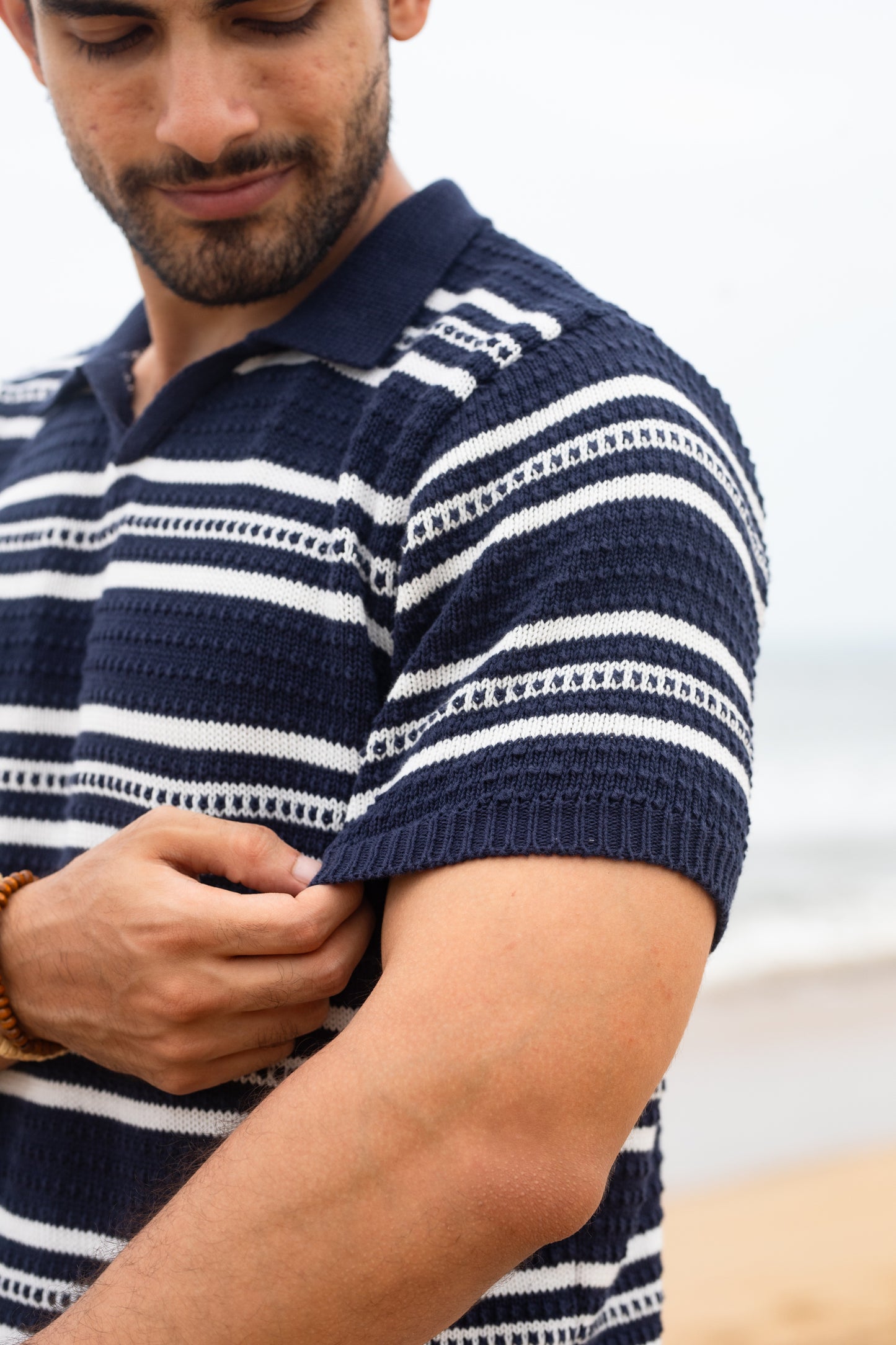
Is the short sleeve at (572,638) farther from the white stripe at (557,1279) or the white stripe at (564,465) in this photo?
the white stripe at (557,1279)

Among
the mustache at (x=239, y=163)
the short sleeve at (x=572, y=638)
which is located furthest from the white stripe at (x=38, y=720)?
the mustache at (x=239, y=163)

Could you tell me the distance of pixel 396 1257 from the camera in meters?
0.75

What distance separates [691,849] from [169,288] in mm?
874

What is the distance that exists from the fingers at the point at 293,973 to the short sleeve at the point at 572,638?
6 cm

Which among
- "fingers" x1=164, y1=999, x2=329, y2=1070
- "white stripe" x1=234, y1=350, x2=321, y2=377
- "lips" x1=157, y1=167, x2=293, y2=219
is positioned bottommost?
"fingers" x1=164, y1=999, x2=329, y2=1070

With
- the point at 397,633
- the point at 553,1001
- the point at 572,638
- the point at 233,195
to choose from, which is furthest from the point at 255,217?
the point at 553,1001

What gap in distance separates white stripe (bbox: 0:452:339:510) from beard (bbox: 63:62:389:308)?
0.65 feet

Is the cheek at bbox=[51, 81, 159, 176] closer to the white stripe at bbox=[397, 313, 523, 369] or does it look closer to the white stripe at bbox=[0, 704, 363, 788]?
the white stripe at bbox=[397, 313, 523, 369]

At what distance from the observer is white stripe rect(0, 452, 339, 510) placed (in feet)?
3.51

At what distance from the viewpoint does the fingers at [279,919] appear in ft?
2.94

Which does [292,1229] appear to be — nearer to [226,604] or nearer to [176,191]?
[226,604]

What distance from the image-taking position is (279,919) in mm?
894

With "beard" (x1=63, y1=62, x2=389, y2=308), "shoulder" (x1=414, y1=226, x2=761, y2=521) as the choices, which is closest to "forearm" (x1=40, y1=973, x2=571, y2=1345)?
"shoulder" (x1=414, y1=226, x2=761, y2=521)

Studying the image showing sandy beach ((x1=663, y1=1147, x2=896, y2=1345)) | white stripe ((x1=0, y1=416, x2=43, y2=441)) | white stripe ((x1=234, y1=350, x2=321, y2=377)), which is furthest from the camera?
sandy beach ((x1=663, y1=1147, x2=896, y2=1345))
